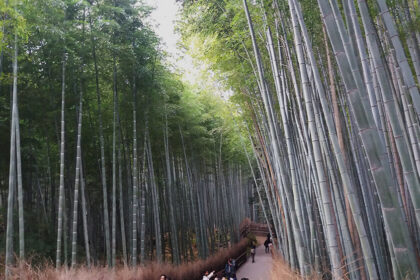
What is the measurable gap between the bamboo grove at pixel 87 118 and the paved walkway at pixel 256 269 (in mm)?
1183

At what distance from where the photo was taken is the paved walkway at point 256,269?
796 centimetres

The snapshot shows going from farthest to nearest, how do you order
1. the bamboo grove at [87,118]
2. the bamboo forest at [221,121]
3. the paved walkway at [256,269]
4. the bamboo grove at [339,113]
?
the paved walkway at [256,269]
the bamboo grove at [87,118]
the bamboo forest at [221,121]
the bamboo grove at [339,113]

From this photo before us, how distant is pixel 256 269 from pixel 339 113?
654 cm

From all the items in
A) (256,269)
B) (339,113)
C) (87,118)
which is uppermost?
(87,118)

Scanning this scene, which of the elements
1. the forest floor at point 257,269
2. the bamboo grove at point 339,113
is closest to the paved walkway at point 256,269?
the forest floor at point 257,269

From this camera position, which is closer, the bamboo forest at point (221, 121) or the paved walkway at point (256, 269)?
the bamboo forest at point (221, 121)

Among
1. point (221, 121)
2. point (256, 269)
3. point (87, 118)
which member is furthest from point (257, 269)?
point (87, 118)

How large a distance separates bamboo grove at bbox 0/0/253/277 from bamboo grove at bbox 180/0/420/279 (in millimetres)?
1491

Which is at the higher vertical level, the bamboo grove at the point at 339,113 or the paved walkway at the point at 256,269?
the bamboo grove at the point at 339,113

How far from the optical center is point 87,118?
7730 millimetres

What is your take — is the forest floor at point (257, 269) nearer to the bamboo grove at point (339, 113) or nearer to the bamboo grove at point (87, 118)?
the bamboo grove at point (87, 118)

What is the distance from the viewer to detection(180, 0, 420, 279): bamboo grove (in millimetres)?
1906

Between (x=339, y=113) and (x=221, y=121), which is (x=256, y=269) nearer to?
(x=221, y=121)

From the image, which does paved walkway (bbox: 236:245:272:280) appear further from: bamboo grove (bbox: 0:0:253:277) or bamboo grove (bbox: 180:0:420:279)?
bamboo grove (bbox: 180:0:420:279)
